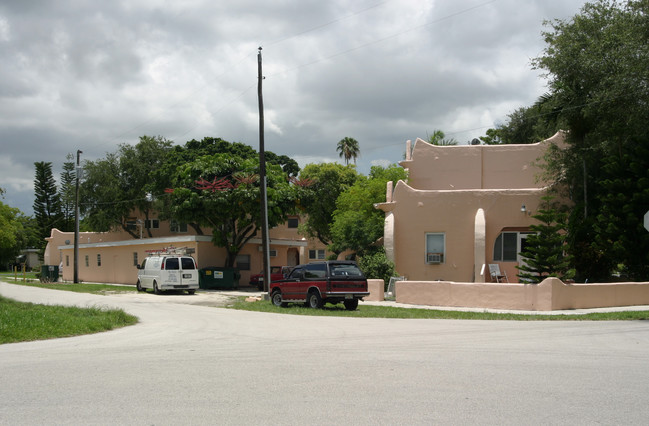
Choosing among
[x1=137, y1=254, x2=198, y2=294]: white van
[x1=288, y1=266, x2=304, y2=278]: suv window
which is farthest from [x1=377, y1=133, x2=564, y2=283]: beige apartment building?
[x1=137, y1=254, x2=198, y2=294]: white van

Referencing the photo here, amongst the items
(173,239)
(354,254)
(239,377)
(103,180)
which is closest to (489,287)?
(354,254)

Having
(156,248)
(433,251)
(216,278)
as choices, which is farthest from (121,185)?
(433,251)

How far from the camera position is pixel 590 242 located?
82.1 ft

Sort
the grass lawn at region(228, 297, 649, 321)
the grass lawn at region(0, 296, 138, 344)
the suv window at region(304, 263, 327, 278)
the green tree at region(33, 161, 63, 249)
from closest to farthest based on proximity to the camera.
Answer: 1. the grass lawn at region(0, 296, 138, 344)
2. the grass lawn at region(228, 297, 649, 321)
3. the suv window at region(304, 263, 327, 278)
4. the green tree at region(33, 161, 63, 249)

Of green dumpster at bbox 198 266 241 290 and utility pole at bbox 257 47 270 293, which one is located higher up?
utility pole at bbox 257 47 270 293

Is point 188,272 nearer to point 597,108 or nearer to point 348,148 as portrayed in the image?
point 597,108

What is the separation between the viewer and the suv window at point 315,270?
20750mm

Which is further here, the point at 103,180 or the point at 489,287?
the point at 103,180

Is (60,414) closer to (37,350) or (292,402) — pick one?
(292,402)

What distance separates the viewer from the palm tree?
7869 centimetres

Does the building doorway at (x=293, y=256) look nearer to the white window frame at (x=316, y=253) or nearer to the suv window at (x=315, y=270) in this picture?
the white window frame at (x=316, y=253)

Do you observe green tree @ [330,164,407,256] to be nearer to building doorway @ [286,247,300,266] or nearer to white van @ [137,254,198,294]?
white van @ [137,254,198,294]

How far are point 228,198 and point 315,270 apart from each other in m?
14.2

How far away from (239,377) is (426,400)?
2.80m
